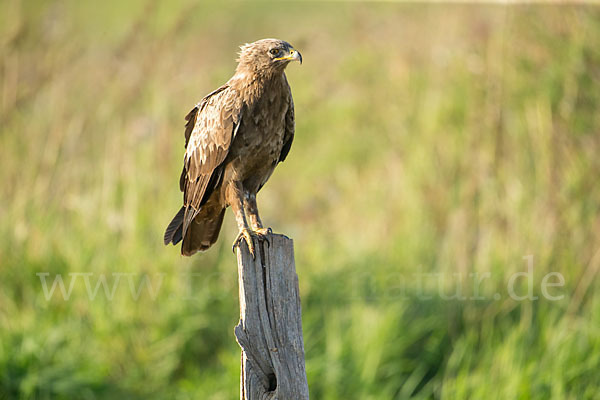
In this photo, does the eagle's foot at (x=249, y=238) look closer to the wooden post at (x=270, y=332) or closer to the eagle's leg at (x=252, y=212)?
the wooden post at (x=270, y=332)

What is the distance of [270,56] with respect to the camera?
9.11ft

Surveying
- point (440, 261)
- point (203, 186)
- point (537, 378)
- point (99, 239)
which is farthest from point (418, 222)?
point (203, 186)

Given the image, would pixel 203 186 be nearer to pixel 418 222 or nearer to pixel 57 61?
pixel 57 61

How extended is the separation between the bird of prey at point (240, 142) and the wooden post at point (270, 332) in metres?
0.38

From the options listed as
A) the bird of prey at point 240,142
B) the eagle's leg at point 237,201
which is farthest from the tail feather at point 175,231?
the eagle's leg at point 237,201

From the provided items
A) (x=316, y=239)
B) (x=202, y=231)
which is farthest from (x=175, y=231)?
(x=316, y=239)

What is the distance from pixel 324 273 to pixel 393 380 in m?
1.13

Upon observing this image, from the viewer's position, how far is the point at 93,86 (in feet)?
16.5

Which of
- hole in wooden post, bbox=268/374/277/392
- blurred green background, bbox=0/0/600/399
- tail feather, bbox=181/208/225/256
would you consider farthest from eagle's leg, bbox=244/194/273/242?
blurred green background, bbox=0/0/600/399

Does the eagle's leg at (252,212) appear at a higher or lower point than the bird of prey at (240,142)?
lower

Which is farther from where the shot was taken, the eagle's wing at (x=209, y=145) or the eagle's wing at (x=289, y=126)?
the eagle's wing at (x=289, y=126)

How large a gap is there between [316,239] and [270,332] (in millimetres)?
3706

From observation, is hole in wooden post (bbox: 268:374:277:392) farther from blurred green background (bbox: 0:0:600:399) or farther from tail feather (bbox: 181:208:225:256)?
blurred green background (bbox: 0:0:600:399)

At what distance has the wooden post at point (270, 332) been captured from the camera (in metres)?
2.28
